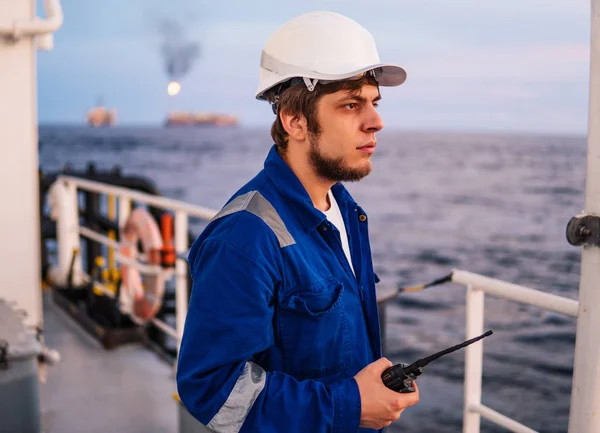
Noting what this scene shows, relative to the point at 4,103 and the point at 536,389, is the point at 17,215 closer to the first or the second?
the point at 4,103

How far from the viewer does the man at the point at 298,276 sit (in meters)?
1.28

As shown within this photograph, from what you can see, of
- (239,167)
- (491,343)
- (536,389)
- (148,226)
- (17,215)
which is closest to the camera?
(17,215)

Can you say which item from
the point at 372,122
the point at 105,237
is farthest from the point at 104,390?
the point at 372,122

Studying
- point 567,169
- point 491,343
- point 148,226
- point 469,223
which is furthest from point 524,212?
point 148,226

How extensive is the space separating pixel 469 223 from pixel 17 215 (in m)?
30.9

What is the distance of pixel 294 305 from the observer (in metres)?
1.32

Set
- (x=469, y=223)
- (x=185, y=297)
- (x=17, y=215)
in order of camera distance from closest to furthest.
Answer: (x=185, y=297)
(x=17, y=215)
(x=469, y=223)

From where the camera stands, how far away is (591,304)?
4.65ft

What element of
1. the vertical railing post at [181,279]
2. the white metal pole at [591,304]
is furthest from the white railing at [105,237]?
the white metal pole at [591,304]

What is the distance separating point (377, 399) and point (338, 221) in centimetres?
47

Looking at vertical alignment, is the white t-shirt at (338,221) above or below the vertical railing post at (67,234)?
above

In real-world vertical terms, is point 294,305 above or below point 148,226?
above

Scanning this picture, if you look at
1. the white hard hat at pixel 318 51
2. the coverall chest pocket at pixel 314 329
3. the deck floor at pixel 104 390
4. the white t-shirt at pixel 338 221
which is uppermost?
the white hard hat at pixel 318 51

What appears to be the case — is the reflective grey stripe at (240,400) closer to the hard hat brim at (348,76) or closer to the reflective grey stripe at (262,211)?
the reflective grey stripe at (262,211)
